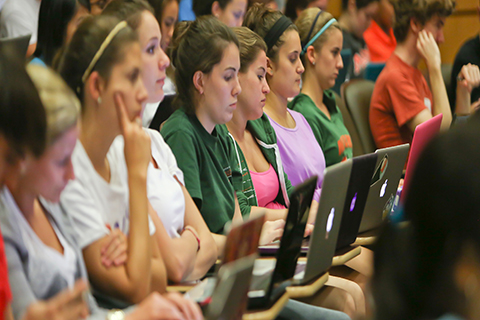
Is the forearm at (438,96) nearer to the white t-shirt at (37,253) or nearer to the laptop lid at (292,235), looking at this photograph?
the laptop lid at (292,235)

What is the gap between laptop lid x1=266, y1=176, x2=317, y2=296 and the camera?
58.8 inches

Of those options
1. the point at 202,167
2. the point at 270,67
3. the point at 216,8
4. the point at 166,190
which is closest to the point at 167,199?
the point at 166,190

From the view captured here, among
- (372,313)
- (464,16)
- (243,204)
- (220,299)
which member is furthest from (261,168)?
(464,16)

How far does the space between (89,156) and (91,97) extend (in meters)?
0.16

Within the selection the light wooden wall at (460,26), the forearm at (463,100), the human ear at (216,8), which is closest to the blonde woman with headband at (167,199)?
the human ear at (216,8)

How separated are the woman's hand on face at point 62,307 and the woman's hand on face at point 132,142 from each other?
1.36 feet

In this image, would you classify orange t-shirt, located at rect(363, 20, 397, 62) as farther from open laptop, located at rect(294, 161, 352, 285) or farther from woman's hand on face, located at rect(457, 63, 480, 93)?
open laptop, located at rect(294, 161, 352, 285)

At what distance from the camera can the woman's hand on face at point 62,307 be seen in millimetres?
1012

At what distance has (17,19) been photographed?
2648 millimetres

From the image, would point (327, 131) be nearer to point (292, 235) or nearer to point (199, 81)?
point (199, 81)

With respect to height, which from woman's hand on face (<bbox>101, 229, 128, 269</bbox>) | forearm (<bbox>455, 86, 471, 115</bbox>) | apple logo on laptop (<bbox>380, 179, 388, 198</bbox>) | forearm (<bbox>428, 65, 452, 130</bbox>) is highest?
woman's hand on face (<bbox>101, 229, 128, 269</bbox>)

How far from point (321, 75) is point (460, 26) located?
11.0 feet

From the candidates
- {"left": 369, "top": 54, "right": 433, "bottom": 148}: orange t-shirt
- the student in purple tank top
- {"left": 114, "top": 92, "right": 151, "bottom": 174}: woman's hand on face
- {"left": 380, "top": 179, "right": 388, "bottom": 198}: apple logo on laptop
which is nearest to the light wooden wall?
{"left": 369, "top": 54, "right": 433, "bottom": 148}: orange t-shirt

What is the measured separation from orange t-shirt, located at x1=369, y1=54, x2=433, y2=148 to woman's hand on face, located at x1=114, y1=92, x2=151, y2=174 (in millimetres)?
2115
